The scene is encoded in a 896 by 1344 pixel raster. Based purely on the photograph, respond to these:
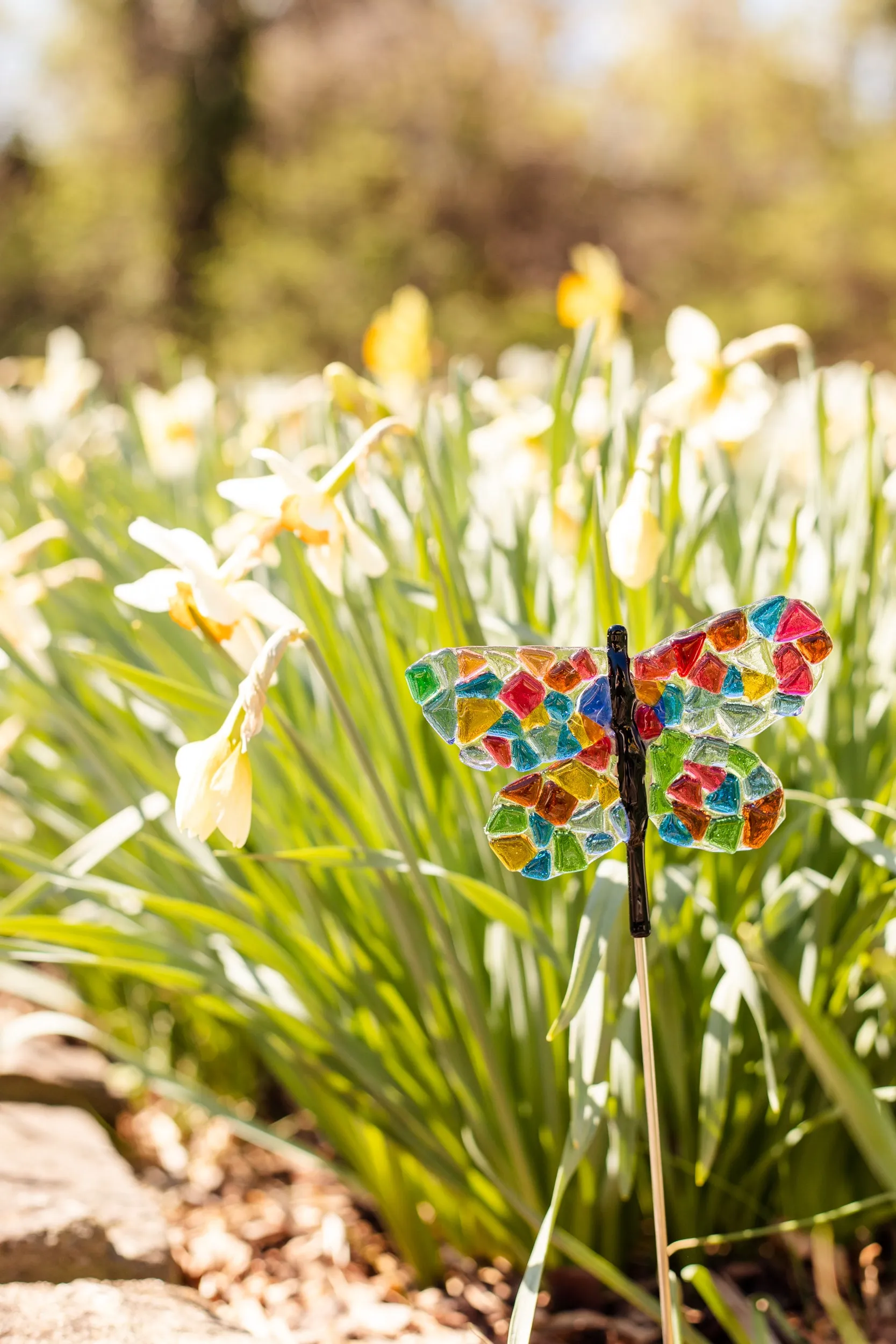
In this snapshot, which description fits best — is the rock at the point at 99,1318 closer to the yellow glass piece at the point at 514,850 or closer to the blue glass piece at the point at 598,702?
the yellow glass piece at the point at 514,850

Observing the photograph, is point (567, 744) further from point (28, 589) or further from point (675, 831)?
point (28, 589)

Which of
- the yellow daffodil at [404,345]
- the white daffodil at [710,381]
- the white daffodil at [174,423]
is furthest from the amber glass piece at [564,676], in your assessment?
the yellow daffodil at [404,345]

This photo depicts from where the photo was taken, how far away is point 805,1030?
0.78 m

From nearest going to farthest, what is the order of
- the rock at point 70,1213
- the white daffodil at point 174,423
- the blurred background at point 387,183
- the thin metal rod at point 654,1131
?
the thin metal rod at point 654,1131 → the rock at point 70,1213 → the white daffodil at point 174,423 → the blurred background at point 387,183

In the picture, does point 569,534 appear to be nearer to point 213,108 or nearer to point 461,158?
point 461,158

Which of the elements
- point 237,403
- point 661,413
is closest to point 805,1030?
point 661,413

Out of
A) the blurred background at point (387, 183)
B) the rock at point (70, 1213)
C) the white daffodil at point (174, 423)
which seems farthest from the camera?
the blurred background at point (387, 183)

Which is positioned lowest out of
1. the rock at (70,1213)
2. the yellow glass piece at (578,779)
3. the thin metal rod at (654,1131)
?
the rock at (70,1213)

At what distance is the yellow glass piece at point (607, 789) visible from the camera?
2.36 feet

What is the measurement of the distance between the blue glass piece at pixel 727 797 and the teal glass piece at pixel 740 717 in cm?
3

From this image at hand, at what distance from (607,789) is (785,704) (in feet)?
0.42

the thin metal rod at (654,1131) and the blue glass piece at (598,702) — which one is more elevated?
the blue glass piece at (598,702)

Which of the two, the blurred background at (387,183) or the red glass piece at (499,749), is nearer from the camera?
the red glass piece at (499,749)

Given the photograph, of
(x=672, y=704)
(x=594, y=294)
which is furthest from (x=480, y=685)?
(x=594, y=294)
